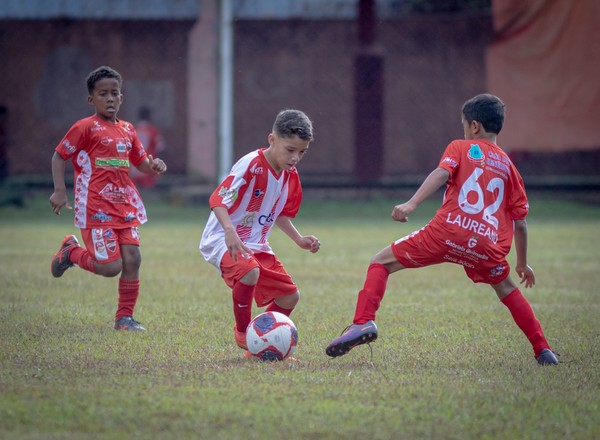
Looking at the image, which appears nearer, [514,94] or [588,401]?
[588,401]

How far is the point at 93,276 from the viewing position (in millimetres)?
8656

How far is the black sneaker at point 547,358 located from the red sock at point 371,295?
0.85 metres

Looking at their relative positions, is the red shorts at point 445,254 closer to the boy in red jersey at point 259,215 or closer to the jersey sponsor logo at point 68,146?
the boy in red jersey at point 259,215

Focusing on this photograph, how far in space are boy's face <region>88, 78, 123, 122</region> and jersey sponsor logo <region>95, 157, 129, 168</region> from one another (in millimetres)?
270

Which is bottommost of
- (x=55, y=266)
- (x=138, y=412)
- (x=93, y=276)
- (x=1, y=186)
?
(x=1, y=186)

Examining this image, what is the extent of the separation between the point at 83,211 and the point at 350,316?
184cm

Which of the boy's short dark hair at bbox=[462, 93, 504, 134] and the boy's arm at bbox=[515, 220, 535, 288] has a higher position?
the boy's short dark hair at bbox=[462, 93, 504, 134]

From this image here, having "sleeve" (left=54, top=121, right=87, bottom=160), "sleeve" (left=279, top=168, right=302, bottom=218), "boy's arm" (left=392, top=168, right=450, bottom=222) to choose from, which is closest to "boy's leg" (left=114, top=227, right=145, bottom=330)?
"sleeve" (left=54, top=121, right=87, bottom=160)

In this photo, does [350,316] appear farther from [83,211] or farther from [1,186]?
[1,186]

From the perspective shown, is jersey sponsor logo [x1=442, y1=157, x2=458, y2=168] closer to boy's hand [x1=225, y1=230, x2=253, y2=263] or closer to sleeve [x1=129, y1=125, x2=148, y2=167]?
boy's hand [x1=225, y1=230, x2=253, y2=263]

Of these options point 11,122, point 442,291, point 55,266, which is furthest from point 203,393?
point 11,122

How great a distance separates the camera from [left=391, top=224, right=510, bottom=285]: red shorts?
16.8ft

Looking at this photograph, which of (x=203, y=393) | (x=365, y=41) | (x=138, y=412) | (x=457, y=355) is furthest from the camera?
(x=365, y=41)

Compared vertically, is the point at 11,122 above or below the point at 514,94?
below
